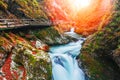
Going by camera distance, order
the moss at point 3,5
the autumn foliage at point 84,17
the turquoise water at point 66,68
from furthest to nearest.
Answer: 1. the autumn foliage at point 84,17
2. the moss at point 3,5
3. the turquoise water at point 66,68

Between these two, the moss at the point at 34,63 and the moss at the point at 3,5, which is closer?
the moss at the point at 34,63

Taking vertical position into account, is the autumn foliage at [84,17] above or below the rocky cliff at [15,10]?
above

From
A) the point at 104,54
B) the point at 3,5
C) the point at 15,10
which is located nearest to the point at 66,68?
the point at 104,54

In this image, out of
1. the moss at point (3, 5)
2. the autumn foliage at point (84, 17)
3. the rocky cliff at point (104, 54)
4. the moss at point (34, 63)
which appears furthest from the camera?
the autumn foliage at point (84, 17)

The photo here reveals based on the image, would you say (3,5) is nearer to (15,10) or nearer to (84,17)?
(15,10)

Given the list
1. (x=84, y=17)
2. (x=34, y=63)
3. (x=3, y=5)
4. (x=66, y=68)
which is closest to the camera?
(x=34, y=63)

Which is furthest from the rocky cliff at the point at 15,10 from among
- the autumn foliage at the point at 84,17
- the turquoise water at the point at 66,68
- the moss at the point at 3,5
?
the autumn foliage at the point at 84,17

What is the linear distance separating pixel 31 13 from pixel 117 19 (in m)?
12.6

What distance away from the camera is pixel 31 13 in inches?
1180

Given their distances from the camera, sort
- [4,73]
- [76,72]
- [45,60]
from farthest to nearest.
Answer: [76,72] → [45,60] → [4,73]

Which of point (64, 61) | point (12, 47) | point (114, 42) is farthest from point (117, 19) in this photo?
point (12, 47)

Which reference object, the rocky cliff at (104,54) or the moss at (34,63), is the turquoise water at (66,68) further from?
the moss at (34,63)

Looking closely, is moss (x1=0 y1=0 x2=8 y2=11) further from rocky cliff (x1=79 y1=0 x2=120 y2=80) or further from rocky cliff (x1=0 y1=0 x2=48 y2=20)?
rocky cliff (x1=79 y1=0 x2=120 y2=80)

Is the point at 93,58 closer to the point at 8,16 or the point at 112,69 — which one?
the point at 112,69
